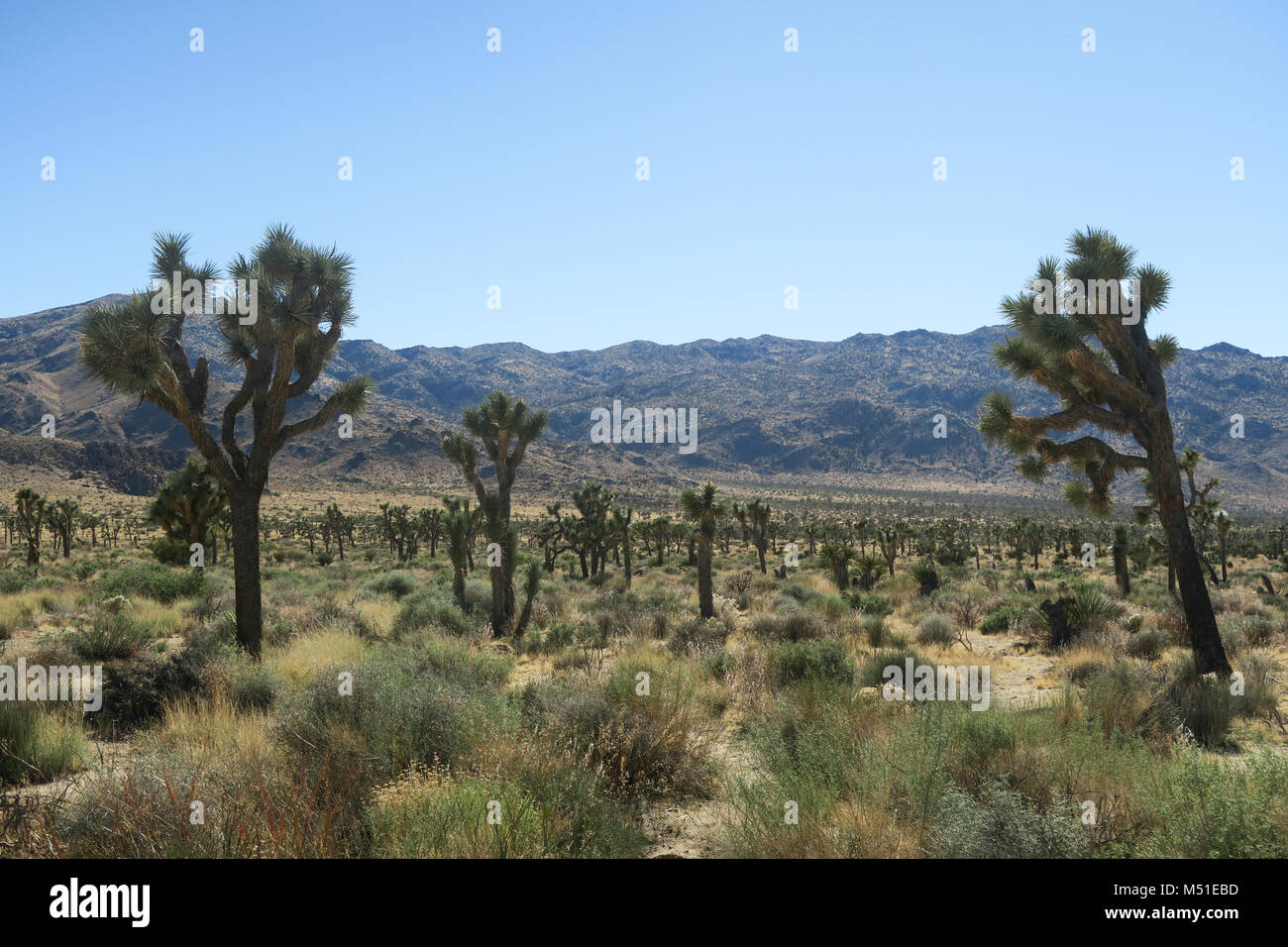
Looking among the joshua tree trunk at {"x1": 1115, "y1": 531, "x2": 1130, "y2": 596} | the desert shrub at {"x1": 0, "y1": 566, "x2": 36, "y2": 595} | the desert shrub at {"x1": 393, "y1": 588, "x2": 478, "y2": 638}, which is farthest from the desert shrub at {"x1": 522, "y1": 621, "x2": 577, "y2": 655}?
the joshua tree trunk at {"x1": 1115, "y1": 531, "x2": 1130, "y2": 596}

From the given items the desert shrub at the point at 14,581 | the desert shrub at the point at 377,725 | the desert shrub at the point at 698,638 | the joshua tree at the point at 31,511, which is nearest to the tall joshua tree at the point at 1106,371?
the desert shrub at the point at 698,638

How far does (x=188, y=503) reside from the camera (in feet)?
102

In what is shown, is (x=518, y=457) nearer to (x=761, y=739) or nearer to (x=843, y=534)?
(x=761, y=739)

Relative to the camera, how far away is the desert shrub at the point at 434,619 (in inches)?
610

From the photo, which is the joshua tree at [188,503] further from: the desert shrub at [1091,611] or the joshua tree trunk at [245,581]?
the desert shrub at [1091,611]

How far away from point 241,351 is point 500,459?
8762 millimetres

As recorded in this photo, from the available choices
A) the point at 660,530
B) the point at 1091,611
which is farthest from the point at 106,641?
the point at 660,530

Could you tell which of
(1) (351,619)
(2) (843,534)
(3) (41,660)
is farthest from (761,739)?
(2) (843,534)

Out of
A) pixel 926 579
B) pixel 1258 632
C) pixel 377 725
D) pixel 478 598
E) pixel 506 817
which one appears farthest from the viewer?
pixel 926 579

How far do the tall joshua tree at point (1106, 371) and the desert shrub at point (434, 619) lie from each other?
464 inches

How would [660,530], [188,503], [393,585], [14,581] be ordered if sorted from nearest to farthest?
[14,581] → [393,585] → [188,503] → [660,530]

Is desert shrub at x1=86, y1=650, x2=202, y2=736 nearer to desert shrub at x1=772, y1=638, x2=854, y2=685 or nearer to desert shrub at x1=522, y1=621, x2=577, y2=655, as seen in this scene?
desert shrub at x1=522, y1=621, x2=577, y2=655

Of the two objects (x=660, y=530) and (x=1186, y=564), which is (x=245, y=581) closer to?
(x=1186, y=564)
